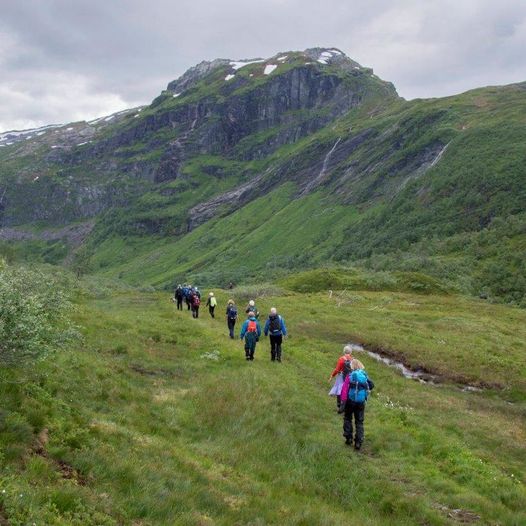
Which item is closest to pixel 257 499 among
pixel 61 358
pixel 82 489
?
pixel 82 489

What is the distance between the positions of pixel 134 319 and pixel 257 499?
2444 centimetres

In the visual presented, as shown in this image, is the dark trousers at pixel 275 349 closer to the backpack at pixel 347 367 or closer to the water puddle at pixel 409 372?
the backpack at pixel 347 367

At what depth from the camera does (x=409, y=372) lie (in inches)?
1302

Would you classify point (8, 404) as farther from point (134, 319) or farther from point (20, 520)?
point (134, 319)

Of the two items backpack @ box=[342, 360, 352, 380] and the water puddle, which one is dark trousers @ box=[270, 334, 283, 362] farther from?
the water puddle

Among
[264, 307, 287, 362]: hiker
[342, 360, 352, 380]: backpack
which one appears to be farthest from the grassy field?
[342, 360, 352, 380]: backpack

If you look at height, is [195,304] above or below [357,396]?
above

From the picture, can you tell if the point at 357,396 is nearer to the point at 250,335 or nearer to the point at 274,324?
the point at 250,335

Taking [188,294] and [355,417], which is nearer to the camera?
[355,417]

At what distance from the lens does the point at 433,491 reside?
580 inches

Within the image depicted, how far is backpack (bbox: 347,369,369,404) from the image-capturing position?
16.7 m

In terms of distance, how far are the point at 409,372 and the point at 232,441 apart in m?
20.0

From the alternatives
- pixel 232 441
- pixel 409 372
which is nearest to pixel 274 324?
pixel 232 441

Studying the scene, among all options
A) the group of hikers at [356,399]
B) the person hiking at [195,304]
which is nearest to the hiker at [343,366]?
the group of hikers at [356,399]
